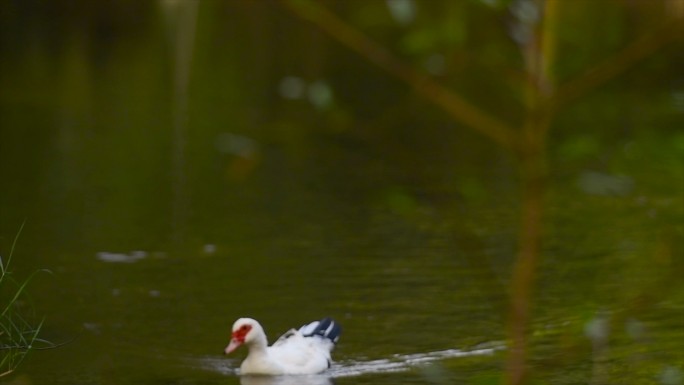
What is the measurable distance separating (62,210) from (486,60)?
13974mm

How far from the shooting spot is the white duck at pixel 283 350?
9109 mm

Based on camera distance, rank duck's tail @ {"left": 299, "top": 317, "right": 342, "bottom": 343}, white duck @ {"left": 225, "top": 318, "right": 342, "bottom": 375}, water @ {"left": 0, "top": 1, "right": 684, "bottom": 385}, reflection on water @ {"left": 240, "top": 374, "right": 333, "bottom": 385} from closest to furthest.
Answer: water @ {"left": 0, "top": 1, "right": 684, "bottom": 385} < reflection on water @ {"left": 240, "top": 374, "right": 333, "bottom": 385} < white duck @ {"left": 225, "top": 318, "right": 342, "bottom": 375} < duck's tail @ {"left": 299, "top": 317, "right": 342, "bottom": 343}

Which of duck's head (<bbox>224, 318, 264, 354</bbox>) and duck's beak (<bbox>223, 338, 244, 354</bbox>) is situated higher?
duck's head (<bbox>224, 318, 264, 354</bbox>)

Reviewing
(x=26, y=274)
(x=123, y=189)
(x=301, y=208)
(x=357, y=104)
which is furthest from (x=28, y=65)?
(x=26, y=274)

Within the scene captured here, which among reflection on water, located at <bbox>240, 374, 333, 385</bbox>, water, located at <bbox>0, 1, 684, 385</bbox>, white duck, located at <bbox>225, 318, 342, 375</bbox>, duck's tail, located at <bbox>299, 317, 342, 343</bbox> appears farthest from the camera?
duck's tail, located at <bbox>299, 317, 342, 343</bbox>

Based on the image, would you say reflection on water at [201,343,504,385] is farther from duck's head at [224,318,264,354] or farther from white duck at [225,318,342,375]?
duck's head at [224,318,264,354]

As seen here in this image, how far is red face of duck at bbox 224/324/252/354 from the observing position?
9094mm

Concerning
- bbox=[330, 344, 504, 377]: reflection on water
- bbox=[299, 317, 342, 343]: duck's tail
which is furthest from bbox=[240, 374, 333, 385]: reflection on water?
bbox=[299, 317, 342, 343]: duck's tail

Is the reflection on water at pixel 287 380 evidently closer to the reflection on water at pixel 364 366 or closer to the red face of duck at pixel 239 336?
the reflection on water at pixel 364 366

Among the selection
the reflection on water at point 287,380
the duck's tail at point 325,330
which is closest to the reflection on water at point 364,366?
the reflection on water at point 287,380

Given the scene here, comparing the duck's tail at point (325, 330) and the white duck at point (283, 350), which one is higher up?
the duck's tail at point (325, 330)

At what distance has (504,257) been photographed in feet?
41.3

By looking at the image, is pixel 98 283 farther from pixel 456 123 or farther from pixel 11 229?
pixel 456 123

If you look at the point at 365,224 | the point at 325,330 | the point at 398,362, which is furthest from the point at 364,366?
the point at 365,224
